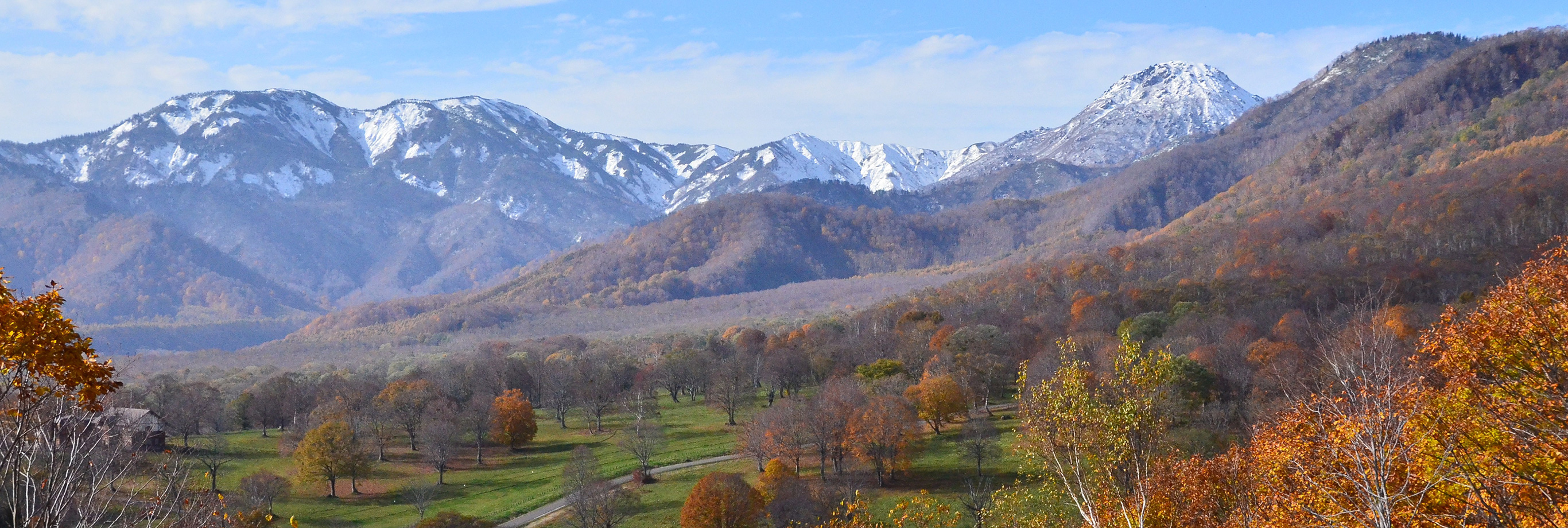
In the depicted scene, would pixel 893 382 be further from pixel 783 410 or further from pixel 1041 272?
pixel 1041 272

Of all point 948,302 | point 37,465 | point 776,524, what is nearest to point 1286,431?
point 776,524

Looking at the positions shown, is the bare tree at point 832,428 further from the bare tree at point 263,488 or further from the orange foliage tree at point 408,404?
the orange foliage tree at point 408,404

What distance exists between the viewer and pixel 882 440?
194ft

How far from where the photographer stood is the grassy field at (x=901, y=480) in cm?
5566

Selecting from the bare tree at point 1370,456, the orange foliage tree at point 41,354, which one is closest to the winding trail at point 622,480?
the bare tree at point 1370,456

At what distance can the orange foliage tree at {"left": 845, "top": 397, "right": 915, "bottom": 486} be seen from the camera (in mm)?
59156

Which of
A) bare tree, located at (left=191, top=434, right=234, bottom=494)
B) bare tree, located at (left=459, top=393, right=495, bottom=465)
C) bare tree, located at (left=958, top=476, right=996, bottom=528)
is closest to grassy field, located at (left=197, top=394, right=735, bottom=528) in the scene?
bare tree, located at (left=459, top=393, right=495, bottom=465)

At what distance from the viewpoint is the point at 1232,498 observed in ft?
82.7

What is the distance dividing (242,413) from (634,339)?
109 m

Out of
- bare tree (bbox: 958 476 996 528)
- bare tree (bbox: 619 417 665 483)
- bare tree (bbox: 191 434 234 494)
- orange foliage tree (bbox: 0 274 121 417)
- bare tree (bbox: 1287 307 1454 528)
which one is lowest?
bare tree (bbox: 958 476 996 528)

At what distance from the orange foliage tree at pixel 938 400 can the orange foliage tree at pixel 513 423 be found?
35.6 metres

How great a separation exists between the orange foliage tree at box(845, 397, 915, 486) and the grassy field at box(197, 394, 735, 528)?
1225 cm

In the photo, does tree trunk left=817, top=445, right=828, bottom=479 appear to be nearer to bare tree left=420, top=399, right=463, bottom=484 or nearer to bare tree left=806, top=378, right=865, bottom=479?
bare tree left=806, top=378, right=865, bottom=479

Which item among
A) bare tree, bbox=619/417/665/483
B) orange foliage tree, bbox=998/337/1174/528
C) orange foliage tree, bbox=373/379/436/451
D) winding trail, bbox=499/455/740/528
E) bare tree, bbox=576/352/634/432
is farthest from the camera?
bare tree, bbox=576/352/634/432
